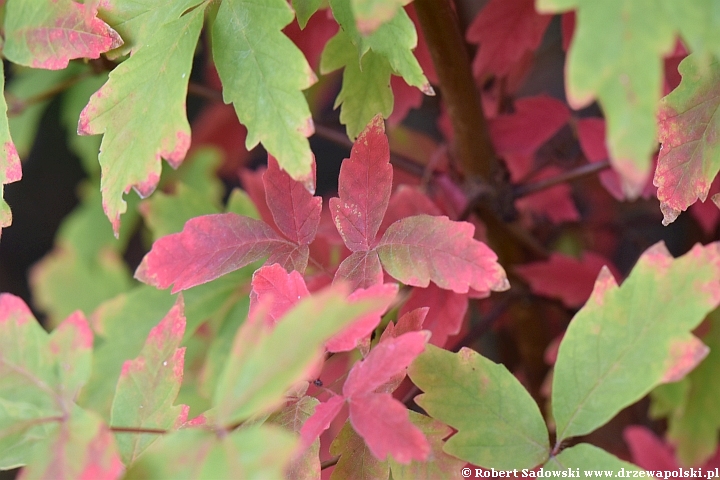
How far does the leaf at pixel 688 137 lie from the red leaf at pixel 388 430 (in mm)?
220

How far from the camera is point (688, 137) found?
42cm

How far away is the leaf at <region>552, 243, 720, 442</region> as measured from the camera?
372mm

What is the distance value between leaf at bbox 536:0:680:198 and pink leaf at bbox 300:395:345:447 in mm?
204

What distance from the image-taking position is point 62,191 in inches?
55.3

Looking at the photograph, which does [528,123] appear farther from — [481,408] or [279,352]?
[279,352]

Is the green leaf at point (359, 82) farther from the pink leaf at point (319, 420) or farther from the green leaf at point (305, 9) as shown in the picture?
the pink leaf at point (319, 420)

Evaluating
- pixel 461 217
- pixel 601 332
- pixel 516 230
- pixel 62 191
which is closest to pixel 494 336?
pixel 516 230

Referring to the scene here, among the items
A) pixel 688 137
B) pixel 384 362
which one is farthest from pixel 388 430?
pixel 688 137

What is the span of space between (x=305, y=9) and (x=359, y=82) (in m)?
0.07

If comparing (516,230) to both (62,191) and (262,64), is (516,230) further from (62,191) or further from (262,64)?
(62,191)

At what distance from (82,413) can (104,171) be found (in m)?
0.16

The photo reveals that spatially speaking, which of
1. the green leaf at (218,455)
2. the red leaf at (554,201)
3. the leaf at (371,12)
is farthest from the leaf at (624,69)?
the red leaf at (554,201)

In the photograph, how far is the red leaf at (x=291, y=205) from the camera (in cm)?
46

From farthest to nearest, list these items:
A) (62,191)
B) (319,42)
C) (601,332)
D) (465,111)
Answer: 1. (62,191)
2. (319,42)
3. (465,111)
4. (601,332)
